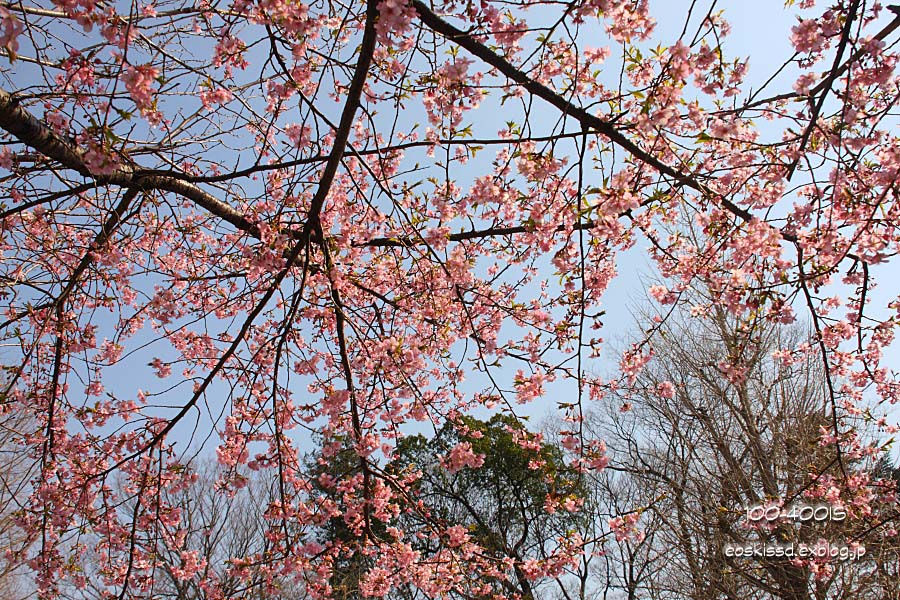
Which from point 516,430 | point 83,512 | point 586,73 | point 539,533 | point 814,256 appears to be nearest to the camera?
point 814,256

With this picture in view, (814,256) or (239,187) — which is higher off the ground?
(239,187)

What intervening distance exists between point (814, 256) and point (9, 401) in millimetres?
4353

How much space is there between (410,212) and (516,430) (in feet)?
4.78

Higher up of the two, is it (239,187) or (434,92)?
(239,187)

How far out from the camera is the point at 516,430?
335 centimetres

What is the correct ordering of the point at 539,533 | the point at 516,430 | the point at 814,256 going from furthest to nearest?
the point at 539,533 → the point at 516,430 → the point at 814,256

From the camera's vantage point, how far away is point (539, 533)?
11.2 metres

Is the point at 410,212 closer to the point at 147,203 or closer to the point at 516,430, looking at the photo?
the point at 516,430

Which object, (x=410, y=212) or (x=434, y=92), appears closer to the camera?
(x=434, y=92)

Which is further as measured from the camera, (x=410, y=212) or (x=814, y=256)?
(x=410, y=212)

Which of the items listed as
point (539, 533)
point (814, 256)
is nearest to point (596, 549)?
point (814, 256)

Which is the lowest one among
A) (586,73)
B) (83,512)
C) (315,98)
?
(83,512)

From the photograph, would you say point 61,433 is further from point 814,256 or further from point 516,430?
point 814,256

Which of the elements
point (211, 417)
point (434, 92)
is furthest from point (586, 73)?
point (211, 417)
